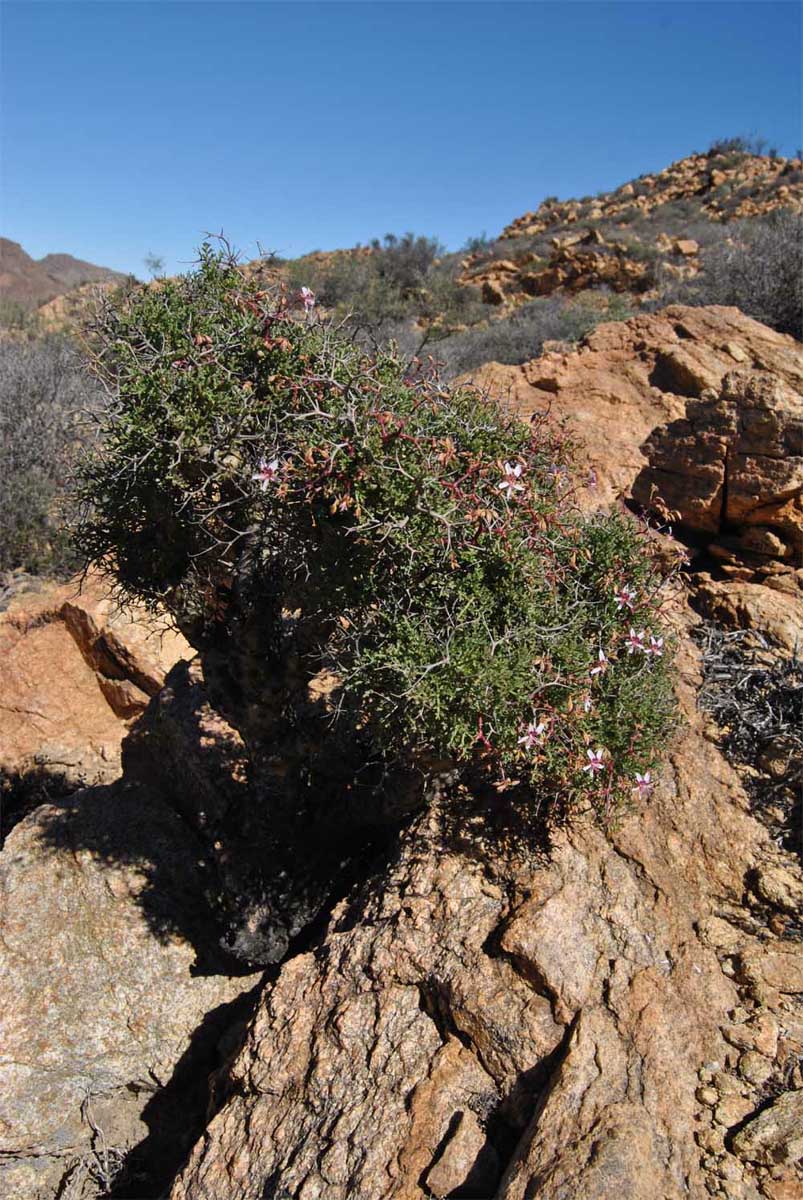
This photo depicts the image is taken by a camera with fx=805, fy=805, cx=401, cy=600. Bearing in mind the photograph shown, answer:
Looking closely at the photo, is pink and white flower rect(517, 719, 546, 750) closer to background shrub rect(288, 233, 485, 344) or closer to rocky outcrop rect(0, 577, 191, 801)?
rocky outcrop rect(0, 577, 191, 801)

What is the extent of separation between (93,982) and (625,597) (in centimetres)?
340

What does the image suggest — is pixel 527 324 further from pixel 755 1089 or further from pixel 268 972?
pixel 755 1089

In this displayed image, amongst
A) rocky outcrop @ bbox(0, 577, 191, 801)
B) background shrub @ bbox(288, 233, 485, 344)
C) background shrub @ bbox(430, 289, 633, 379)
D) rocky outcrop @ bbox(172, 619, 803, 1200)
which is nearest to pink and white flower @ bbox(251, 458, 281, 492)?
rocky outcrop @ bbox(172, 619, 803, 1200)

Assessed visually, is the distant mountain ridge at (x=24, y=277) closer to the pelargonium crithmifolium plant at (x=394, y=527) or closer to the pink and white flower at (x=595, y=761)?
the pelargonium crithmifolium plant at (x=394, y=527)

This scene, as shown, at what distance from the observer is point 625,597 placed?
11.4ft

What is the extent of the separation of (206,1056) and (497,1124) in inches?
80.7

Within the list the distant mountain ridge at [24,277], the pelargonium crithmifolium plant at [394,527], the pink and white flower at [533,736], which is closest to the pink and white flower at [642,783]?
the pelargonium crithmifolium plant at [394,527]

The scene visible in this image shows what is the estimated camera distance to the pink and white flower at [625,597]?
3.46 metres

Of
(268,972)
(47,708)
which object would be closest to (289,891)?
(268,972)

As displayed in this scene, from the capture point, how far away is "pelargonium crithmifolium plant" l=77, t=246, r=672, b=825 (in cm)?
303

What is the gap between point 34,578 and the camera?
348 inches

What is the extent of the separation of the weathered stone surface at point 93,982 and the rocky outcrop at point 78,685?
1756 mm

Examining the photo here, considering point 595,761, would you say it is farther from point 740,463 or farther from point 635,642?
point 740,463

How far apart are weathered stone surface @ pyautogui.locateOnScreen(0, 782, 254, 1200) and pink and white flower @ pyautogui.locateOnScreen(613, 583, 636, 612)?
295cm
